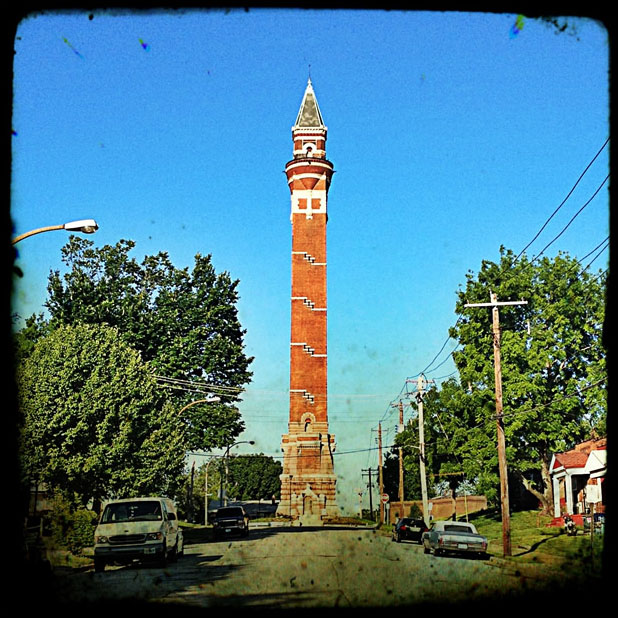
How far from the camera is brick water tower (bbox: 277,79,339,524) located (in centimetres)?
8069

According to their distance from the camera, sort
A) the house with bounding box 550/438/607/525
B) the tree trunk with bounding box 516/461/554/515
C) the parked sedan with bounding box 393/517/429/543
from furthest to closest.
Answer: the tree trunk with bounding box 516/461/554/515 → the house with bounding box 550/438/607/525 → the parked sedan with bounding box 393/517/429/543

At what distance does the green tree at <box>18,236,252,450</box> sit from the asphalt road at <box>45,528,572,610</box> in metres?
29.0

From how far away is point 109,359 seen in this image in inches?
1507

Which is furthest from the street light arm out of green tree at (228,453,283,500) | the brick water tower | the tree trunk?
green tree at (228,453,283,500)

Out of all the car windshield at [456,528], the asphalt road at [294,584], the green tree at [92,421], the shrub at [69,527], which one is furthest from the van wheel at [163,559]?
the car windshield at [456,528]

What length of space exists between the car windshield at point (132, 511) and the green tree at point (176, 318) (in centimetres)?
2701

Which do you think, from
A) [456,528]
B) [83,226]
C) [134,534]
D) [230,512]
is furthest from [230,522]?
[83,226]

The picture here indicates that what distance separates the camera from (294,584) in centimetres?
1597

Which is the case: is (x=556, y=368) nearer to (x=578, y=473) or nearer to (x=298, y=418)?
(x=578, y=473)

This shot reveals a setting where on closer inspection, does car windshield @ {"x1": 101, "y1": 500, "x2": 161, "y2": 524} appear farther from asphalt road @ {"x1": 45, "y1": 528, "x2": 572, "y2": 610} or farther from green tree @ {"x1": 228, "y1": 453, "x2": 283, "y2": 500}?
green tree @ {"x1": 228, "y1": 453, "x2": 283, "y2": 500}

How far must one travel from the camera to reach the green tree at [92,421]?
33.2 m

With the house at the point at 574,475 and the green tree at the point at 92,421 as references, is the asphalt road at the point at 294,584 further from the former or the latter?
the house at the point at 574,475

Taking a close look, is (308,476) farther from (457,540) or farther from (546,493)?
(457,540)

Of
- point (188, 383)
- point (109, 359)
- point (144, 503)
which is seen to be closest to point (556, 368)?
point (188, 383)
